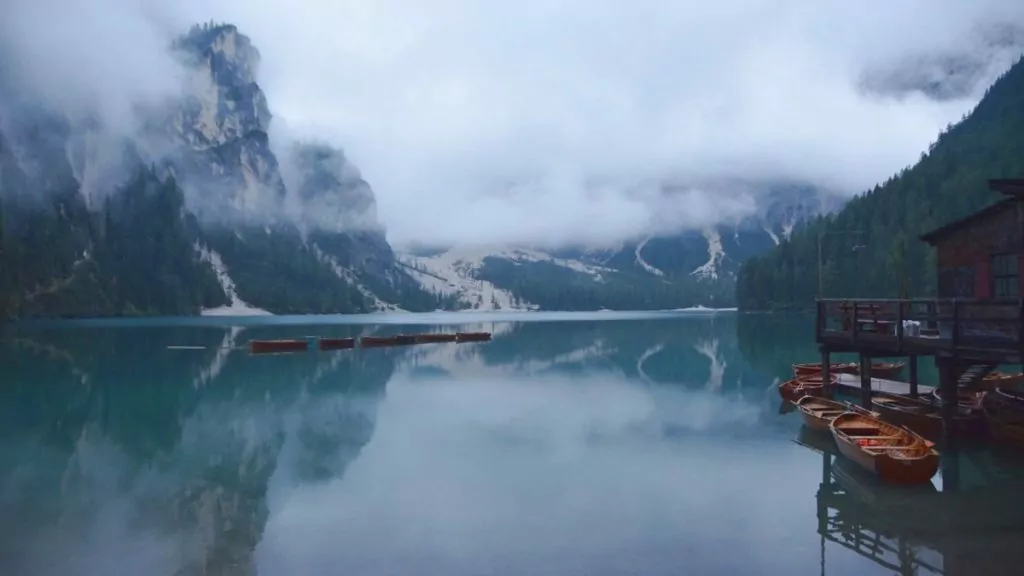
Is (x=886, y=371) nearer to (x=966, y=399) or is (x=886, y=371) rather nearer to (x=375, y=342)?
(x=966, y=399)

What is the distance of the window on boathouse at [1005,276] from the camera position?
28.3 metres

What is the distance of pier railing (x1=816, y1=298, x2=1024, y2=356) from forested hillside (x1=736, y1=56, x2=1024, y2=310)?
8210cm

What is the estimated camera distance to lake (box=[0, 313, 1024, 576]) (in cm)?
1753

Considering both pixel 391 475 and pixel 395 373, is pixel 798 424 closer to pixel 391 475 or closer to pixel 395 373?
pixel 391 475

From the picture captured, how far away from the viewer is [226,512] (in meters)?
21.9

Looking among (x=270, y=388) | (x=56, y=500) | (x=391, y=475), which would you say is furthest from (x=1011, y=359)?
(x=270, y=388)

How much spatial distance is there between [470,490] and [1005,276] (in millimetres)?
22000

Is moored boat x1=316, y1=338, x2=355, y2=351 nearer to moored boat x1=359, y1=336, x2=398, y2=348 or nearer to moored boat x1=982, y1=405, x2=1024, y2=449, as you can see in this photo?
moored boat x1=359, y1=336, x2=398, y2=348

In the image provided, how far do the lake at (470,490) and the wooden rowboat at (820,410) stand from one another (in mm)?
783

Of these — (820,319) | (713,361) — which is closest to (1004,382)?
(820,319)

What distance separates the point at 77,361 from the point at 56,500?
61611mm

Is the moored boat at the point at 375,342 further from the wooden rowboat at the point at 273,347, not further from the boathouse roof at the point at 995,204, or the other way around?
the boathouse roof at the point at 995,204

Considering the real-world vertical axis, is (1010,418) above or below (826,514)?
above

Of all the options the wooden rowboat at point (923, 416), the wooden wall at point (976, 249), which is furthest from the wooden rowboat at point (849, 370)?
the wooden wall at point (976, 249)
